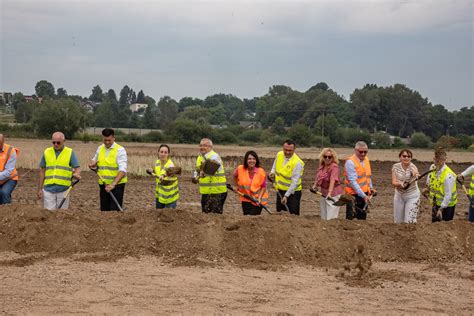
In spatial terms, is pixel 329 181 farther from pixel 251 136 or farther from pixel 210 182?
pixel 251 136

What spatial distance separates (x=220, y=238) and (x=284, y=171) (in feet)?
6.34

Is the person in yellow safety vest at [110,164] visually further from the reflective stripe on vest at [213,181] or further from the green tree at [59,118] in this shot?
the green tree at [59,118]

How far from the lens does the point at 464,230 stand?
9211 millimetres

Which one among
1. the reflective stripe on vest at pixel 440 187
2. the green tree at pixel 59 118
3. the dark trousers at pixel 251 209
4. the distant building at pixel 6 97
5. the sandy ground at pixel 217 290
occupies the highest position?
the distant building at pixel 6 97

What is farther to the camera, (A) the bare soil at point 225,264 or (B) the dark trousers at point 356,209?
(B) the dark trousers at point 356,209

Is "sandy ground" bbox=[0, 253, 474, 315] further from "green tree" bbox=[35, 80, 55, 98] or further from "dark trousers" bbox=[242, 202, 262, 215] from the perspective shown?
"green tree" bbox=[35, 80, 55, 98]

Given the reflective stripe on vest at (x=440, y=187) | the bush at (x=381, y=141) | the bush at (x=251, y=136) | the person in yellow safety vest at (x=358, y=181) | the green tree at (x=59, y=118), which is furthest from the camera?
the bush at (x=251, y=136)

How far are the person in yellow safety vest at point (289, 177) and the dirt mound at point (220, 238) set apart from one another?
0.80 m

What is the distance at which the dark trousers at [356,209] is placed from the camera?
9742 millimetres

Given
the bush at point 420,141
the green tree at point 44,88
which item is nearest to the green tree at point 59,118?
Answer: the bush at point 420,141

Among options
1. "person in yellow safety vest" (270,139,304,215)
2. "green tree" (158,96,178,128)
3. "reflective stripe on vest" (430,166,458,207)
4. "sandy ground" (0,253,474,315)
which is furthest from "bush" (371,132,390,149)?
"sandy ground" (0,253,474,315)

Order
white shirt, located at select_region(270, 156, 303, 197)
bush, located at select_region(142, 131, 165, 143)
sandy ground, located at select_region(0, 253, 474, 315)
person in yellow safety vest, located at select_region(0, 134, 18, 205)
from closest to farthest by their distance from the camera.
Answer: sandy ground, located at select_region(0, 253, 474, 315)
white shirt, located at select_region(270, 156, 303, 197)
person in yellow safety vest, located at select_region(0, 134, 18, 205)
bush, located at select_region(142, 131, 165, 143)

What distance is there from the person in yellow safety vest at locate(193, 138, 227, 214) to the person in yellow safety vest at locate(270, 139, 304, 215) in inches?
36.1

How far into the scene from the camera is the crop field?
6375 mm
